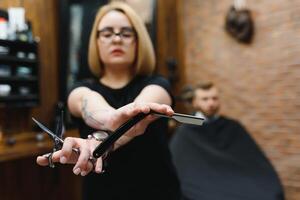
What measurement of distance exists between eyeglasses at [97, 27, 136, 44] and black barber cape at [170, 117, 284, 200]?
1.67 m

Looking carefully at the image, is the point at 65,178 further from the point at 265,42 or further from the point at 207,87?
the point at 265,42

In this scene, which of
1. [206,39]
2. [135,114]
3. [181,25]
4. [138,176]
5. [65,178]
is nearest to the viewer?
[135,114]

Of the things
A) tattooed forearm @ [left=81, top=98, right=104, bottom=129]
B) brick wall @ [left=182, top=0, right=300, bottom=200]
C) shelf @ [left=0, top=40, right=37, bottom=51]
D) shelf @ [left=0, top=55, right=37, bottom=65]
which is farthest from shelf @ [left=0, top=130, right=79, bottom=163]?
brick wall @ [left=182, top=0, right=300, bottom=200]

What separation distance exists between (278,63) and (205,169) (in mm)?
1012

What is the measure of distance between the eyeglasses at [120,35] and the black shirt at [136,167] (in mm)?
120

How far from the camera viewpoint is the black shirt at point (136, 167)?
2.76 feet

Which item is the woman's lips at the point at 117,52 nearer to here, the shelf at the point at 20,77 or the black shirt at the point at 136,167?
the black shirt at the point at 136,167

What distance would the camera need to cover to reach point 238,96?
3.07 m

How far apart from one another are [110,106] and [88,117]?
0.07 m

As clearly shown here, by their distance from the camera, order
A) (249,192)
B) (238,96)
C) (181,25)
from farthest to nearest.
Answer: (181,25)
(238,96)
(249,192)

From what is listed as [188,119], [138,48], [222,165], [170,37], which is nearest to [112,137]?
[188,119]

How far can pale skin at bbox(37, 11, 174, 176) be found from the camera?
536mm

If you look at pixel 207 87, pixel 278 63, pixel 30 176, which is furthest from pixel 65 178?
pixel 278 63

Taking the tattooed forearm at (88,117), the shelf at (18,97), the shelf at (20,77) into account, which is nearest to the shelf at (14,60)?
the shelf at (20,77)
